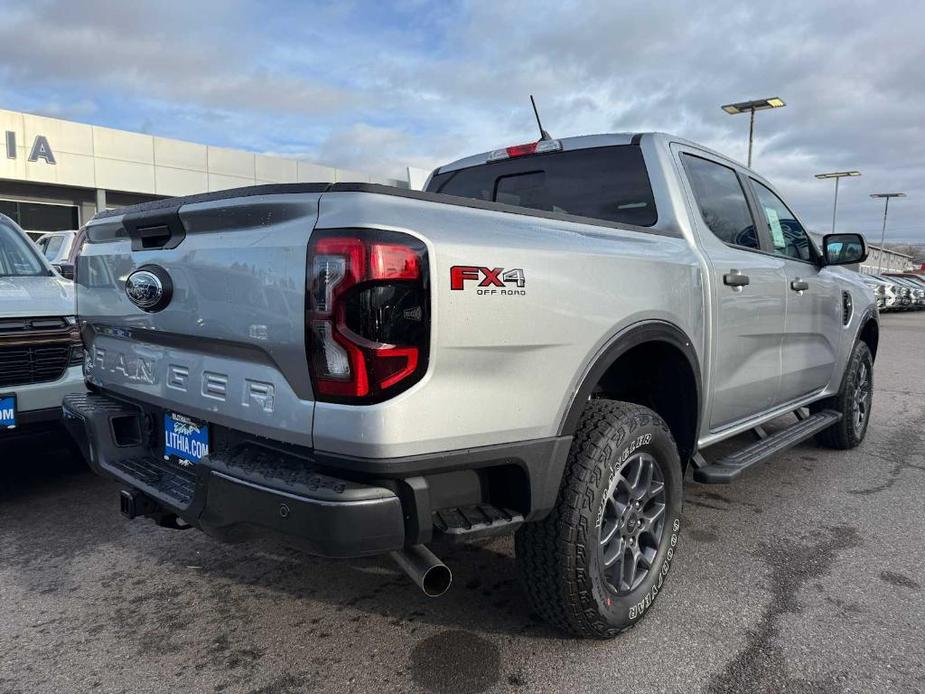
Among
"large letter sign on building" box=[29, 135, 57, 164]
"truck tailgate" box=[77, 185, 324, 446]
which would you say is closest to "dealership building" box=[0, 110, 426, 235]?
"large letter sign on building" box=[29, 135, 57, 164]

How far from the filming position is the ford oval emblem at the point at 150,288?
7.79 feet

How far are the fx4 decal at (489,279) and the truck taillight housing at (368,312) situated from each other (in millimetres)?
106

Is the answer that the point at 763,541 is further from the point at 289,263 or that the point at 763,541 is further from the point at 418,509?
the point at 289,263

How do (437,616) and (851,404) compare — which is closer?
(437,616)

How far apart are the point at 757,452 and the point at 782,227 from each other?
153 centimetres

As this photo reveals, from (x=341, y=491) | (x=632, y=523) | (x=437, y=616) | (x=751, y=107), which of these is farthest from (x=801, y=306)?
(x=751, y=107)

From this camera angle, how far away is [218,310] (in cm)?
217

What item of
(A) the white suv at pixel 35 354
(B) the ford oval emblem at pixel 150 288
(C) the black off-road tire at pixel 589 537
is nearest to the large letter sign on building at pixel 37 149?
(A) the white suv at pixel 35 354

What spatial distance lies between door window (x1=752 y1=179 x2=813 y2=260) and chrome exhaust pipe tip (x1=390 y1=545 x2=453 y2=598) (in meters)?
3.03

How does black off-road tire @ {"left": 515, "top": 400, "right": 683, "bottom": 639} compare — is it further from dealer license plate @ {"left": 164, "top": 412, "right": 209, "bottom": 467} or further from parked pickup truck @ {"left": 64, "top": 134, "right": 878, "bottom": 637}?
dealer license plate @ {"left": 164, "top": 412, "right": 209, "bottom": 467}

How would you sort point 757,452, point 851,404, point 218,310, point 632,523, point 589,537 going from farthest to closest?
point 851,404
point 757,452
point 632,523
point 589,537
point 218,310

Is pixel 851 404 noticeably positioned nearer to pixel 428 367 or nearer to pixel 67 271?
pixel 428 367

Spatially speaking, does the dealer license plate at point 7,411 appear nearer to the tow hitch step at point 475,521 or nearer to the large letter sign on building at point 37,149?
the tow hitch step at point 475,521

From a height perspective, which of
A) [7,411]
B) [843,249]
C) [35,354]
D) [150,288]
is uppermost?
[843,249]
